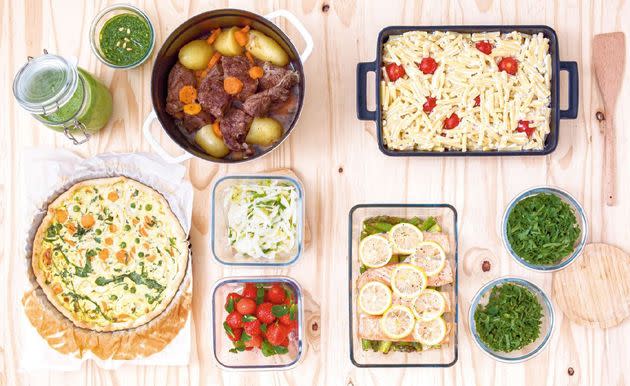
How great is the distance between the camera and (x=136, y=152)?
6.61 ft

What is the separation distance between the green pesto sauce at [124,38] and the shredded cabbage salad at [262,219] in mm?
521

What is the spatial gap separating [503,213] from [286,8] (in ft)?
3.11

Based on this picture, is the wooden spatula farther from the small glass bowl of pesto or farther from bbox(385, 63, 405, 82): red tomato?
the small glass bowl of pesto

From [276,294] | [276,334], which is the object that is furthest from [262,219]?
[276,334]

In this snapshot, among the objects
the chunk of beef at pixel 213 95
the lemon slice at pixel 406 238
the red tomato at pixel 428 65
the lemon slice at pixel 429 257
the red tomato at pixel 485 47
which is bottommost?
the lemon slice at pixel 429 257

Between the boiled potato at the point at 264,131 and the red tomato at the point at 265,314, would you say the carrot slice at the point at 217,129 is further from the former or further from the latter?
the red tomato at the point at 265,314

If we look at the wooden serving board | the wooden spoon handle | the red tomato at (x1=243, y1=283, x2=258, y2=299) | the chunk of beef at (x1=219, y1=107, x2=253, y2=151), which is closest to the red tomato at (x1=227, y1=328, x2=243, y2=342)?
the red tomato at (x1=243, y1=283, x2=258, y2=299)

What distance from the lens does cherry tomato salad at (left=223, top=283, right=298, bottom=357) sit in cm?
189

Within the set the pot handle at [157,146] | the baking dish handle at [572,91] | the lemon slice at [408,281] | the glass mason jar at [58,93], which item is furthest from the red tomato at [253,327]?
the baking dish handle at [572,91]

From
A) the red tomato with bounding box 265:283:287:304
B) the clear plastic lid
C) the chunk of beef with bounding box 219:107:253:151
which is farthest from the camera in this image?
the red tomato with bounding box 265:283:287:304

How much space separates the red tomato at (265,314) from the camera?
1.89 metres

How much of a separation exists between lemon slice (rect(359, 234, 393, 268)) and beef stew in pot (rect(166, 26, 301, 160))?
0.42 meters

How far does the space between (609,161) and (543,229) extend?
0.32 meters

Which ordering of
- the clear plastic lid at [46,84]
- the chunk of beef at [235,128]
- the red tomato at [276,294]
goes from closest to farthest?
the clear plastic lid at [46,84]
the chunk of beef at [235,128]
the red tomato at [276,294]
